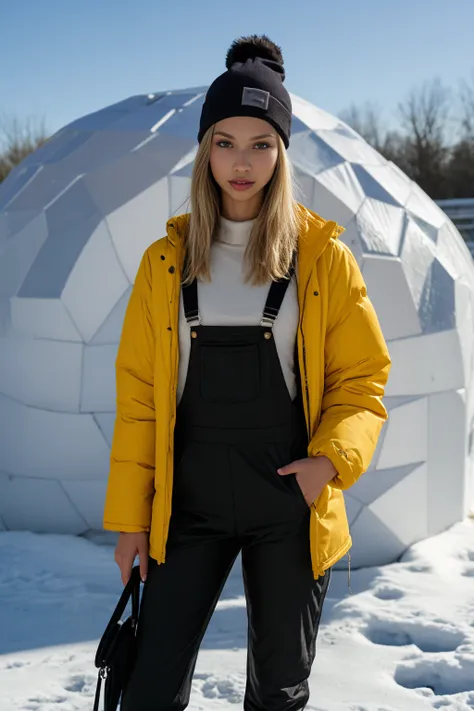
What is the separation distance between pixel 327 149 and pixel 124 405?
292 cm

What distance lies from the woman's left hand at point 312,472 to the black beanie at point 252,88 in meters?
0.87

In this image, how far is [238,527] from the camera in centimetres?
193

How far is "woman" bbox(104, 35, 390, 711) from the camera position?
6.21ft

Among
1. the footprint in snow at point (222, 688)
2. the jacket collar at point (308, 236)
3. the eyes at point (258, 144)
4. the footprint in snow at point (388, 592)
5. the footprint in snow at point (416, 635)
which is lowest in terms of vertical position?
the footprint in snow at point (222, 688)

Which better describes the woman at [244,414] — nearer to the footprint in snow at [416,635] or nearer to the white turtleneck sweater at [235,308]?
the white turtleneck sweater at [235,308]

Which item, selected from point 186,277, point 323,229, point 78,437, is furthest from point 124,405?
point 78,437

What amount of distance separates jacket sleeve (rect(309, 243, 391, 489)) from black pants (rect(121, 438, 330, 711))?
155mm

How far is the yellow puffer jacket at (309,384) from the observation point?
6.19 feet

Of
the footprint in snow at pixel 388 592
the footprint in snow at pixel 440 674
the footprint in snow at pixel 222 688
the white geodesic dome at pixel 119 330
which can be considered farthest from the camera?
the white geodesic dome at pixel 119 330

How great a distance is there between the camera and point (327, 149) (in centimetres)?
444

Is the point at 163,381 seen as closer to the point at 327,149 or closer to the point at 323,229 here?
the point at 323,229

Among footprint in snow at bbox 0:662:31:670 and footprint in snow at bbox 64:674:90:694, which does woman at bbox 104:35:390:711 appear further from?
footprint in snow at bbox 0:662:31:670

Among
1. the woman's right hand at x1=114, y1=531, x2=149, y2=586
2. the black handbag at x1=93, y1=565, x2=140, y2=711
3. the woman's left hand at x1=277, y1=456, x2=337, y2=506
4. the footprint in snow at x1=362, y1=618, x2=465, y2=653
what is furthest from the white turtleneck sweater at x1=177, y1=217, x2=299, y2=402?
the footprint in snow at x1=362, y1=618, x2=465, y2=653

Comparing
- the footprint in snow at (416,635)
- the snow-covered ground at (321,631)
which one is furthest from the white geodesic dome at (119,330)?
the footprint in snow at (416,635)
